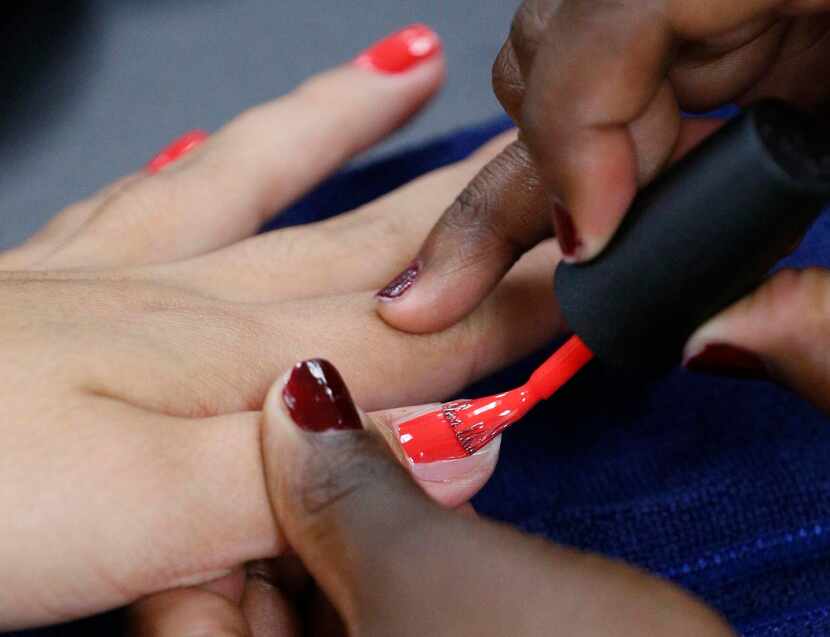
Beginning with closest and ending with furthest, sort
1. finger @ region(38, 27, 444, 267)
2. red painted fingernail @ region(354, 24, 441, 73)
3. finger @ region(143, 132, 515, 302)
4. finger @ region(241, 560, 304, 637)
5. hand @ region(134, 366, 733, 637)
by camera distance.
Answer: hand @ region(134, 366, 733, 637) < finger @ region(241, 560, 304, 637) < finger @ region(143, 132, 515, 302) < finger @ region(38, 27, 444, 267) < red painted fingernail @ region(354, 24, 441, 73)

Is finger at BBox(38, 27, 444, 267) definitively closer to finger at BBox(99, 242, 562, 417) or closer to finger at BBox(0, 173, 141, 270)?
finger at BBox(0, 173, 141, 270)

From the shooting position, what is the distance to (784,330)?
0.57 meters

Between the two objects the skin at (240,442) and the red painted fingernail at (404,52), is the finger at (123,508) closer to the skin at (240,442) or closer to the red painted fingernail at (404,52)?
the skin at (240,442)

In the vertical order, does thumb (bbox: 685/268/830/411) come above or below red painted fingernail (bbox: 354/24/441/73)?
below

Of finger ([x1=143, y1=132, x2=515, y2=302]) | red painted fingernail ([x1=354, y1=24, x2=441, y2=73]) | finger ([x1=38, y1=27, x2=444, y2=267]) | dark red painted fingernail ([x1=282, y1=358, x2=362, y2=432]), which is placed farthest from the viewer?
red painted fingernail ([x1=354, y1=24, x2=441, y2=73])

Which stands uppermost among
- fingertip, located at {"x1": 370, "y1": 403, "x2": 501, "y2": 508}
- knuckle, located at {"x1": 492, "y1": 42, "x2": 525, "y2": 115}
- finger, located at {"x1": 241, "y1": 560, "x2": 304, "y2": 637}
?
knuckle, located at {"x1": 492, "y1": 42, "x2": 525, "y2": 115}

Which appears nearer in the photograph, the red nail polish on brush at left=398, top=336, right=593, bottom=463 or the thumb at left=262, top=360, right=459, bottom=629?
the thumb at left=262, top=360, right=459, bottom=629

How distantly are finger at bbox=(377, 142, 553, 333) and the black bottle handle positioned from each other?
16 centimetres

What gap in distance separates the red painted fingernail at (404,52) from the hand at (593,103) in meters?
0.35

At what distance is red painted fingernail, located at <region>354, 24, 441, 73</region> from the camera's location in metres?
1.08

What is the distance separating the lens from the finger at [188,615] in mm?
586

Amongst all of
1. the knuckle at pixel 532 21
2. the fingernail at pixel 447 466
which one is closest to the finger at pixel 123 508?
the fingernail at pixel 447 466

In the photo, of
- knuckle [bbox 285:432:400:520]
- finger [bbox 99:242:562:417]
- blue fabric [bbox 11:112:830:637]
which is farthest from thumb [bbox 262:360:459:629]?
blue fabric [bbox 11:112:830:637]

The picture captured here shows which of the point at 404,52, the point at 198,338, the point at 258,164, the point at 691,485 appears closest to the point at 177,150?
the point at 258,164
